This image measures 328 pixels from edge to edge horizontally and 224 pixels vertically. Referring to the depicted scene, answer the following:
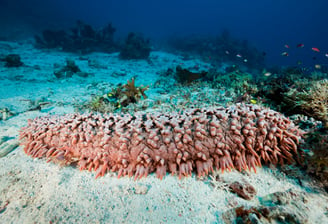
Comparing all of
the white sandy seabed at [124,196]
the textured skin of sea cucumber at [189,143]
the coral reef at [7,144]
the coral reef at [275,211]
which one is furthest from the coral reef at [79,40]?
the coral reef at [275,211]

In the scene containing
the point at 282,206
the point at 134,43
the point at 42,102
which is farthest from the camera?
the point at 134,43

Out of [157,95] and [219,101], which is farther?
[157,95]

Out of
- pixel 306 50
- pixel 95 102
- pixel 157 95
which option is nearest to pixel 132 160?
pixel 95 102

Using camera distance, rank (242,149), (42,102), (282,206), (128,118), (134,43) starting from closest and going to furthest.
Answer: (282,206), (242,149), (128,118), (42,102), (134,43)

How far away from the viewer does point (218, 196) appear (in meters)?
1.75

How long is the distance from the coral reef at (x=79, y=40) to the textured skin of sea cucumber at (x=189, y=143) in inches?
592

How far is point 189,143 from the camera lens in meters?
1.89

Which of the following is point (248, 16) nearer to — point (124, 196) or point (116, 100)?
point (116, 100)

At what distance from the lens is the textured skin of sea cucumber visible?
1864 mm

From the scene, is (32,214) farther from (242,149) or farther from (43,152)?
(242,149)

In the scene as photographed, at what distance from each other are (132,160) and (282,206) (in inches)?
62.9

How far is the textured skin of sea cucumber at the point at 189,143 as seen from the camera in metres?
1.86

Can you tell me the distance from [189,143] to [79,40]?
676 inches

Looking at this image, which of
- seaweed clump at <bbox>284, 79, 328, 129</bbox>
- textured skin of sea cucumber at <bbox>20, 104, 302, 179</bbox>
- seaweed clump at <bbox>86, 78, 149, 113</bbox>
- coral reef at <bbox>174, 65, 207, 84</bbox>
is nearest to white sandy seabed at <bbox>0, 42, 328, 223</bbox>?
textured skin of sea cucumber at <bbox>20, 104, 302, 179</bbox>
